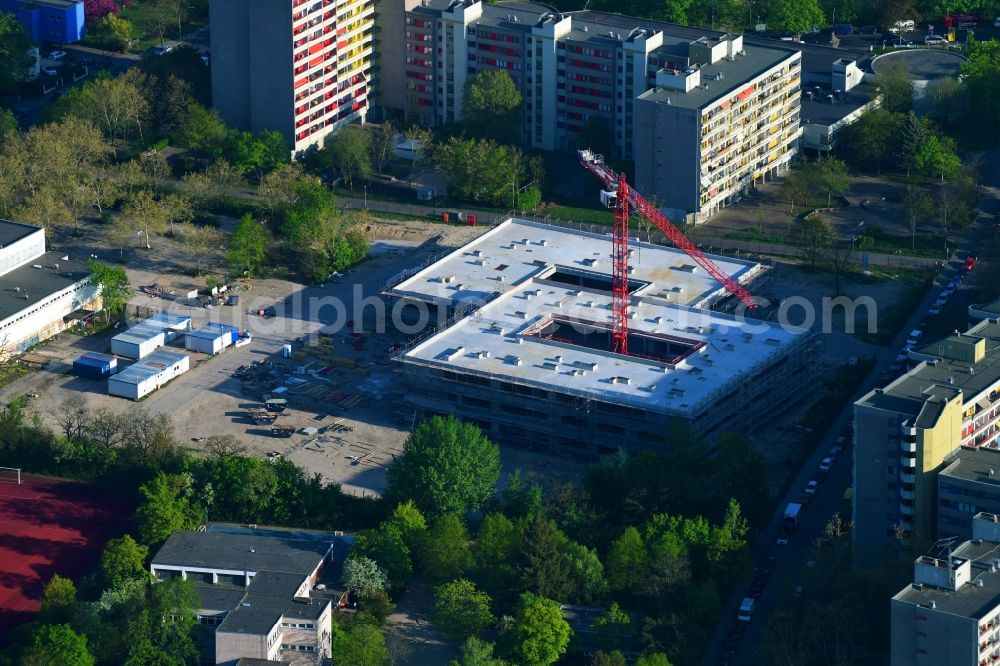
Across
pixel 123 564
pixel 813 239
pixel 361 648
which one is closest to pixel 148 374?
pixel 123 564

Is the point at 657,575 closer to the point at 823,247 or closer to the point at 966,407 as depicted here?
the point at 966,407

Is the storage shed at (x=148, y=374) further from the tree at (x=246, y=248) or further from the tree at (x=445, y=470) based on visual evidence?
the tree at (x=445, y=470)

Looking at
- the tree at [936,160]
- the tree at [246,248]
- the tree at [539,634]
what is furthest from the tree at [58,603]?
the tree at [936,160]

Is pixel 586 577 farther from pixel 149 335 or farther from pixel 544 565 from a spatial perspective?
pixel 149 335

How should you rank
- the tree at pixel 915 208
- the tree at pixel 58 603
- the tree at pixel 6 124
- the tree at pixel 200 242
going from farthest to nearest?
the tree at pixel 6 124, the tree at pixel 915 208, the tree at pixel 200 242, the tree at pixel 58 603

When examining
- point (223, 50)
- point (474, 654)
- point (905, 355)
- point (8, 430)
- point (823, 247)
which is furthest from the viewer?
point (223, 50)

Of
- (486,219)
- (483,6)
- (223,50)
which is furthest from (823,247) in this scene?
(223,50)

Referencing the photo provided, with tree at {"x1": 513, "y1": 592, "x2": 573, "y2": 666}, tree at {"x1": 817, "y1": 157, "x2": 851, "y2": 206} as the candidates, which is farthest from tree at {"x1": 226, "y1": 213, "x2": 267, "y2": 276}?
tree at {"x1": 513, "y1": 592, "x2": 573, "y2": 666}
